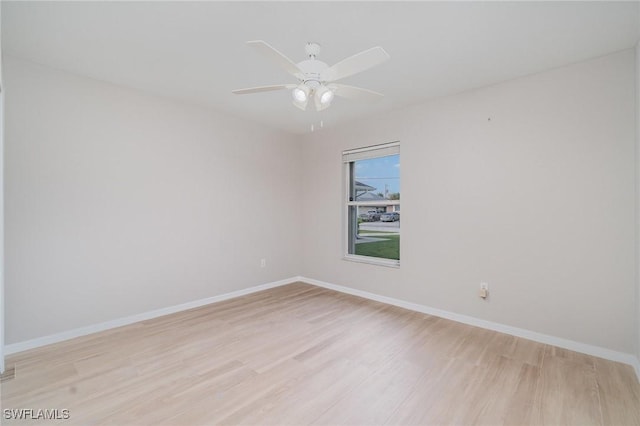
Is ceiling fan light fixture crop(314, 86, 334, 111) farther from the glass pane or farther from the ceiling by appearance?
the glass pane

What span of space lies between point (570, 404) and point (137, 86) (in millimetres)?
4365

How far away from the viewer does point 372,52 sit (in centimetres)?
162

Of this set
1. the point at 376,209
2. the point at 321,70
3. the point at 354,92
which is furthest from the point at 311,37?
the point at 376,209

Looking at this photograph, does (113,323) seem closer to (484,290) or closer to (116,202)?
(116,202)

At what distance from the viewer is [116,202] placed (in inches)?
117

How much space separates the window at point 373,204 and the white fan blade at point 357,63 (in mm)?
1976

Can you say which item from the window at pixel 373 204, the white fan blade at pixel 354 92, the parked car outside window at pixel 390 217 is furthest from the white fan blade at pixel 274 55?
the parked car outside window at pixel 390 217

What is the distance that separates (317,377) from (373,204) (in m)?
2.48

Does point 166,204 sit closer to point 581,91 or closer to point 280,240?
point 280,240

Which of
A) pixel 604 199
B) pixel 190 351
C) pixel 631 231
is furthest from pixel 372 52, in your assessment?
pixel 190 351

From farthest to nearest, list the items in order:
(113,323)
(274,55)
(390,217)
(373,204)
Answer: (373,204)
(390,217)
(113,323)
(274,55)

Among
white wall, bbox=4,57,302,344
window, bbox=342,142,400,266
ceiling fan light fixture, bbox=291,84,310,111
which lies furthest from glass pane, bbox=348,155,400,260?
ceiling fan light fixture, bbox=291,84,310,111

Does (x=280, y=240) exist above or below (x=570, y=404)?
above

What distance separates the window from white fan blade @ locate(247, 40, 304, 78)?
7.03ft
